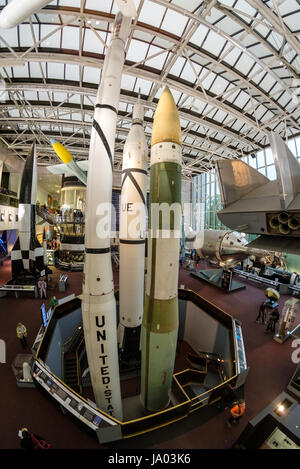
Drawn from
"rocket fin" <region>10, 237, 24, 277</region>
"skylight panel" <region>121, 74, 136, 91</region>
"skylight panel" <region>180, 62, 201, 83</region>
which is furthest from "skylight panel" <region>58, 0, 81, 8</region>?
"rocket fin" <region>10, 237, 24, 277</region>

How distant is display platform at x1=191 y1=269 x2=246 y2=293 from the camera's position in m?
10.6

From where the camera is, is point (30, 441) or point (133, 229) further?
point (133, 229)

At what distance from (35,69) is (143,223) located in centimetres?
1017

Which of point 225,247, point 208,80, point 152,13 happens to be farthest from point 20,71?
point 225,247

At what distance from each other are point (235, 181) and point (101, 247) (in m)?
2.57

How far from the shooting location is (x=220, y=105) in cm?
984

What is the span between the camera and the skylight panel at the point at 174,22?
6.51 metres

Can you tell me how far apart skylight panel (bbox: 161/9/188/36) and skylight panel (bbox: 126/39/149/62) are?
1.27m

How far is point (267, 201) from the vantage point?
2.43 metres

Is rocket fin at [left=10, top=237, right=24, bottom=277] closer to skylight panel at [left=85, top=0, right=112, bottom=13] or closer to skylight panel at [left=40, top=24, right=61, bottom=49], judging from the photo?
skylight panel at [left=40, top=24, right=61, bottom=49]

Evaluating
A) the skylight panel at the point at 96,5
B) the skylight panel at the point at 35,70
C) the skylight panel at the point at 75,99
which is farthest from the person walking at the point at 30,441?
the skylight panel at the point at 75,99

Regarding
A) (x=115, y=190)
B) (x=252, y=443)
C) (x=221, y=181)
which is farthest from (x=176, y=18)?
(x=252, y=443)

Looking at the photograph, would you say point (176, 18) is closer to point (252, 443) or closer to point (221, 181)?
point (221, 181)
